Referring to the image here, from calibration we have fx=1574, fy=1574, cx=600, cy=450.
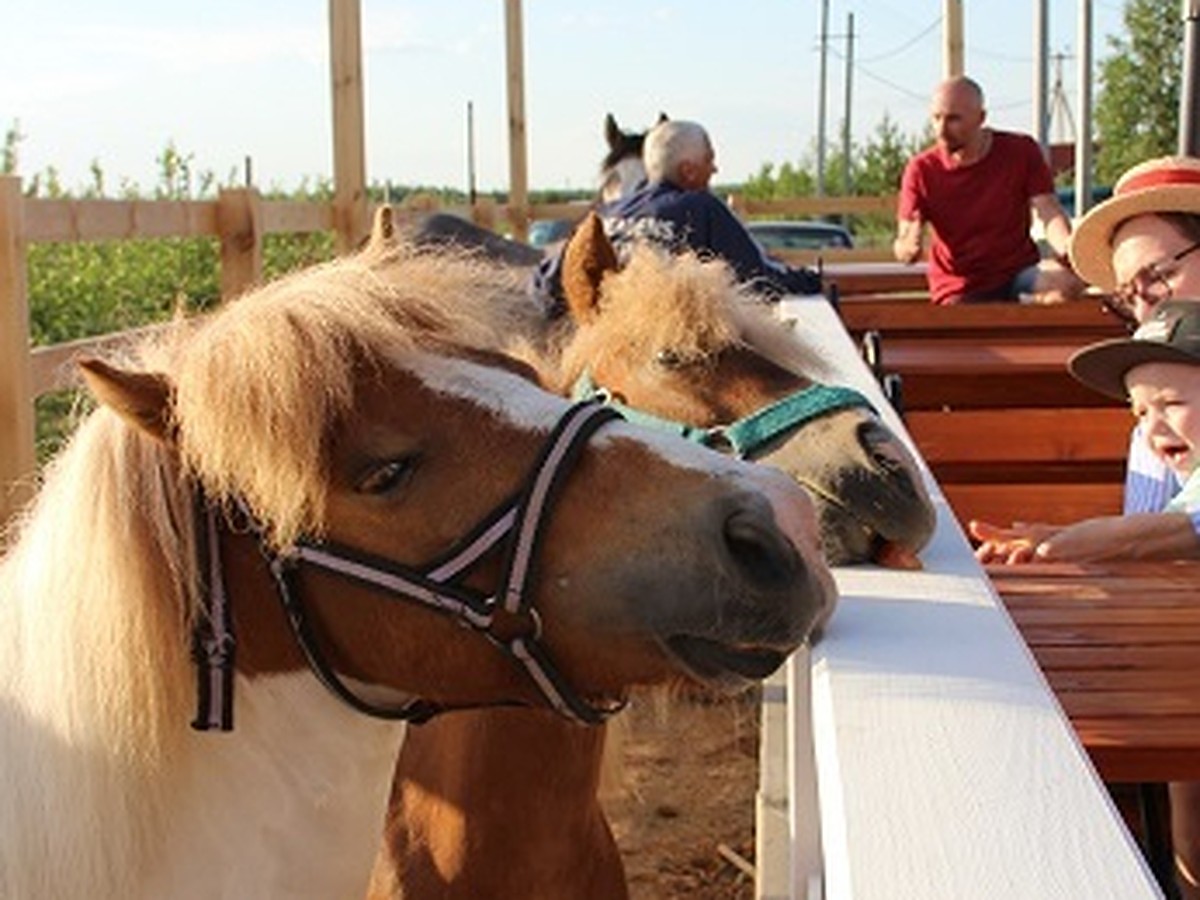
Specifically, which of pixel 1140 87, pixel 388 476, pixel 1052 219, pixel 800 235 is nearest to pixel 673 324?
pixel 388 476

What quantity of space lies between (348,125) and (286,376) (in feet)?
20.3

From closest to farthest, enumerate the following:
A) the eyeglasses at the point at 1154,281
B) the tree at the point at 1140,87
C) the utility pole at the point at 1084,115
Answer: the eyeglasses at the point at 1154,281 → the utility pole at the point at 1084,115 → the tree at the point at 1140,87

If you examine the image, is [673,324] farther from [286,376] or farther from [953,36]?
[953,36]

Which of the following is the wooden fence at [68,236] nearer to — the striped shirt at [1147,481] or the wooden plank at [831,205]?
the striped shirt at [1147,481]

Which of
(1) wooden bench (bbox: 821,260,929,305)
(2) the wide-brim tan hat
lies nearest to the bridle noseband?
(2) the wide-brim tan hat

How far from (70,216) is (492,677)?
11.9 feet

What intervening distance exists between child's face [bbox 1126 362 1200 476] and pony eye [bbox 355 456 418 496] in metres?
1.55

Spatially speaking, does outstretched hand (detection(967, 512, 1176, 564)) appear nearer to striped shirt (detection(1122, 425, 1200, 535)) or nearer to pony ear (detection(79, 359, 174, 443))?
striped shirt (detection(1122, 425, 1200, 535))

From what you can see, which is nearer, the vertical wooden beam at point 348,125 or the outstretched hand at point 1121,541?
A: the outstretched hand at point 1121,541

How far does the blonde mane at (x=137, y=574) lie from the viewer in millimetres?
1859

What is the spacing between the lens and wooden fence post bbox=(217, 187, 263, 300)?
21.4 ft

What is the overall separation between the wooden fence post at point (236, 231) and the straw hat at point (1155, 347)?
14.1 feet

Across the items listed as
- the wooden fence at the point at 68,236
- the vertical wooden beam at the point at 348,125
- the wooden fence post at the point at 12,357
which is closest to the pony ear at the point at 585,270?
the wooden fence at the point at 68,236

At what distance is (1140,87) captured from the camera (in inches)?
1502
